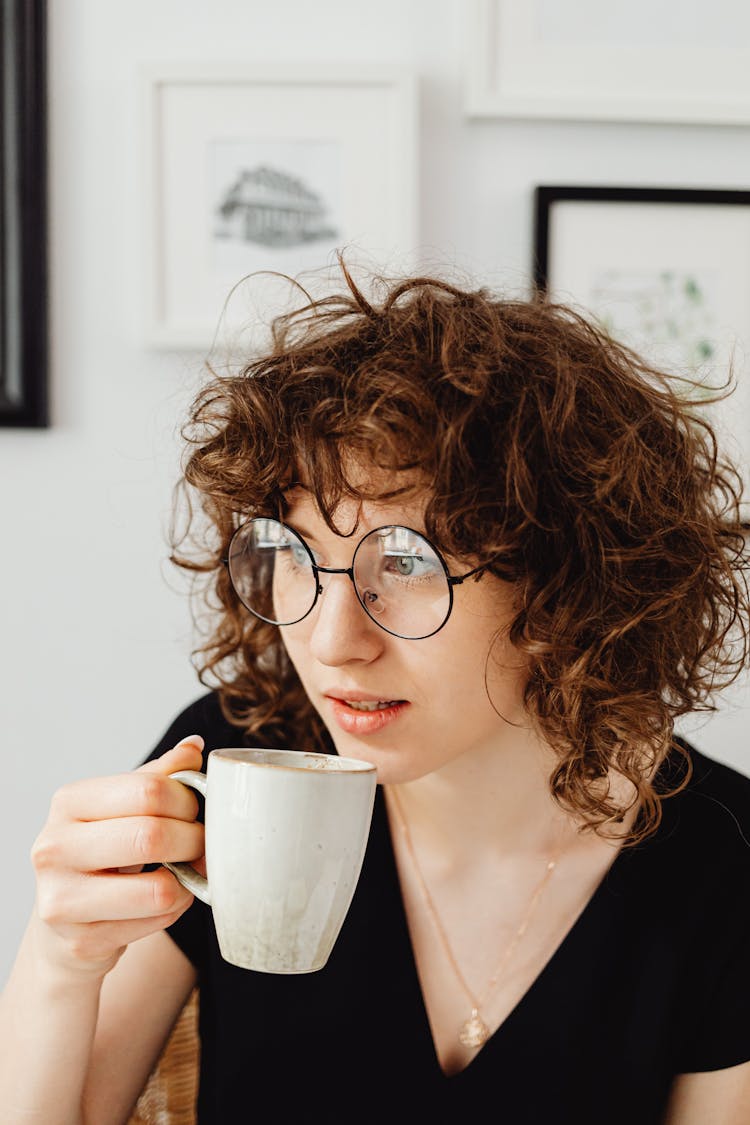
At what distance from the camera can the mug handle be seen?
28.0 inches

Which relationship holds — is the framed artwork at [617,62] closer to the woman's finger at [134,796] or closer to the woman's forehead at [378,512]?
the woman's forehead at [378,512]

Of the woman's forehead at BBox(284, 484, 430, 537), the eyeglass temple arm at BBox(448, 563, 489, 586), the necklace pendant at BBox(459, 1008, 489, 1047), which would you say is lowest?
the necklace pendant at BBox(459, 1008, 489, 1047)

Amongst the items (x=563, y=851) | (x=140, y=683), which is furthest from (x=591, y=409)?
(x=140, y=683)

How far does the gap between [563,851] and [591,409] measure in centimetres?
46

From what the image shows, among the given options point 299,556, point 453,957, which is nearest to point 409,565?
point 299,556

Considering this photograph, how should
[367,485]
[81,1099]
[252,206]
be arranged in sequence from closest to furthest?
[367,485], [81,1099], [252,206]

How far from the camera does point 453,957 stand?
106 cm

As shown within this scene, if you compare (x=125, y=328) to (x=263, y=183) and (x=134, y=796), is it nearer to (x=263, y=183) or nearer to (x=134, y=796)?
(x=263, y=183)

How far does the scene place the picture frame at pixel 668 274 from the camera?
1.46 metres

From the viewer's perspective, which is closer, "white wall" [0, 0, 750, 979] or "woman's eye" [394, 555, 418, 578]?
"woman's eye" [394, 555, 418, 578]

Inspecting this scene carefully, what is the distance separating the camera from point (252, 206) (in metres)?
1.43

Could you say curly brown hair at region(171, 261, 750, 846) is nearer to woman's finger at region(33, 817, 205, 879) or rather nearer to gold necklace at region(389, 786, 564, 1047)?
gold necklace at region(389, 786, 564, 1047)

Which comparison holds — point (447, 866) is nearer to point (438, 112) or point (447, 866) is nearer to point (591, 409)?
point (591, 409)

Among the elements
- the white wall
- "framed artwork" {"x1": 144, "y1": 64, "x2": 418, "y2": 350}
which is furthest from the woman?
"framed artwork" {"x1": 144, "y1": 64, "x2": 418, "y2": 350}
